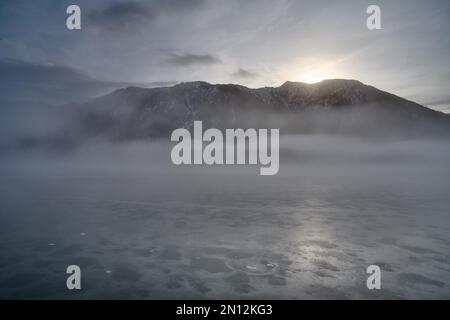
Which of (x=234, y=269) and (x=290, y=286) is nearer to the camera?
(x=290, y=286)

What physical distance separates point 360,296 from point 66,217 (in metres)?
22.4

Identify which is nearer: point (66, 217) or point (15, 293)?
point (15, 293)

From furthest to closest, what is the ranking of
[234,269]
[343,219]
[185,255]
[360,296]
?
1. [343,219]
2. [185,255]
3. [234,269]
4. [360,296]

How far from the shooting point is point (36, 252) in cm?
1773

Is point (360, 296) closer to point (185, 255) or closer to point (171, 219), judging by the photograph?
point (185, 255)
